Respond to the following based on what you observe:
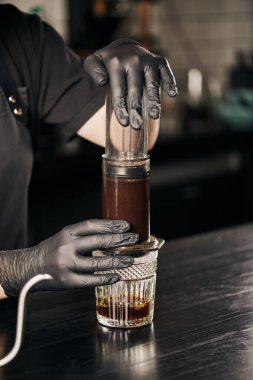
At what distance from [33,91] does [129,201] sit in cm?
76

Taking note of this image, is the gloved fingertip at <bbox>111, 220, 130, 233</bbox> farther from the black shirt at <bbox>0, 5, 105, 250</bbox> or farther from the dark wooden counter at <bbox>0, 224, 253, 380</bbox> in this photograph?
the black shirt at <bbox>0, 5, 105, 250</bbox>

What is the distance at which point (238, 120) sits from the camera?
3.91 m

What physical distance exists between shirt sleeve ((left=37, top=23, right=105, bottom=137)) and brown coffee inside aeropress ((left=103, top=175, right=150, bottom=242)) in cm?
68

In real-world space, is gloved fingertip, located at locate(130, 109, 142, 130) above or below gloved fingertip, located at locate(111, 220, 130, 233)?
above

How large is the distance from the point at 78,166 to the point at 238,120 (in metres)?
1.05

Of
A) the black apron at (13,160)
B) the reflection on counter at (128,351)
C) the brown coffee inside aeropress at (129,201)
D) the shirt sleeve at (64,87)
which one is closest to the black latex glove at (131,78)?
the brown coffee inside aeropress at (129,201)

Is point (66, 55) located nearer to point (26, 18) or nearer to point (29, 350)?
point (26, 18)

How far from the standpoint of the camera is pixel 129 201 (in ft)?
4.10

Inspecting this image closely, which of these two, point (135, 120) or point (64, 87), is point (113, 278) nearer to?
point (135, 120)

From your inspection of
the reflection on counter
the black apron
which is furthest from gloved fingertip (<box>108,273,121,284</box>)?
the black apron

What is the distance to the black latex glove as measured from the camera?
49.0 inches

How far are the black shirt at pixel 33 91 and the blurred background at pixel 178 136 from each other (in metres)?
1.27

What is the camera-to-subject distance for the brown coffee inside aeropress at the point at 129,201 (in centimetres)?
125

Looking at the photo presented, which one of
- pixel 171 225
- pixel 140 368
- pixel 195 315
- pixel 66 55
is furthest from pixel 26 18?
pixel 171 225
